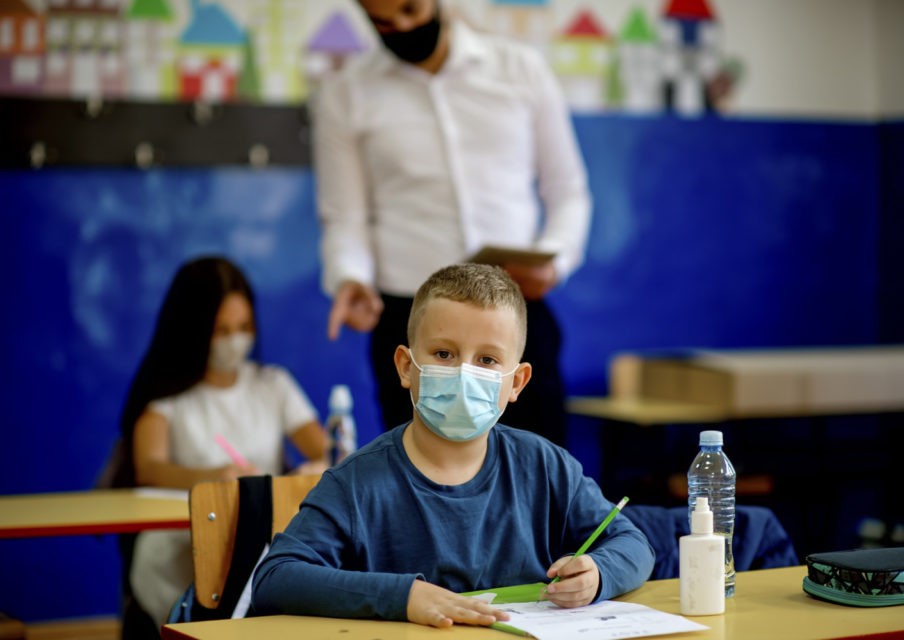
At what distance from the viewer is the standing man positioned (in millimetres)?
3107

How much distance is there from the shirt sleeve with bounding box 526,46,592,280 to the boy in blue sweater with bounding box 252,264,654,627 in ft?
4.49

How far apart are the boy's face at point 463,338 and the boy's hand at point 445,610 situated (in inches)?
13.6

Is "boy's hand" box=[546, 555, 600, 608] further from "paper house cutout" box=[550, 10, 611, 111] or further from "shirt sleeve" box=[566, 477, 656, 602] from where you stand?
"paper house cutout" box=[550, 10, 611, 111]

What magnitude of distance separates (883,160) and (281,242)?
105 inches

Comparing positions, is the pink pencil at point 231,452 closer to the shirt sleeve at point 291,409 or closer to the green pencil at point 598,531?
the shirt sleeve at point 291,409

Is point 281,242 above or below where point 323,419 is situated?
above

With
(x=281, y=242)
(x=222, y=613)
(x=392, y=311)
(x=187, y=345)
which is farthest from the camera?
(x=281, y=242)

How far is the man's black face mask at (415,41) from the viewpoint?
10.0 ft

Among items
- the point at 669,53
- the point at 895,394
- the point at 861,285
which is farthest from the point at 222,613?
the point at 861,285

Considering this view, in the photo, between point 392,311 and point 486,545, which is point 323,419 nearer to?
point 392,311

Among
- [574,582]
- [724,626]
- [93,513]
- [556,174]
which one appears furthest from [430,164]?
[724,626]

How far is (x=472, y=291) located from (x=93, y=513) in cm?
132

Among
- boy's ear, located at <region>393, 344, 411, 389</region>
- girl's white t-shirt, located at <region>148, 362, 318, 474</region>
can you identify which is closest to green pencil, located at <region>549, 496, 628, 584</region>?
boy's ear, located at <region>393, 344, 411, 389</region>

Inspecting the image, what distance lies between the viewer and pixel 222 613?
7.13ft
